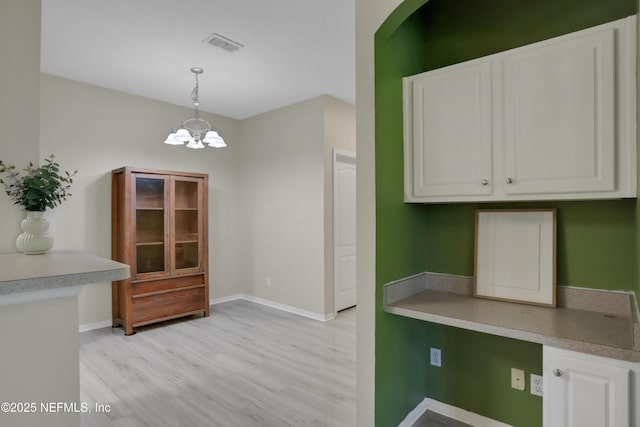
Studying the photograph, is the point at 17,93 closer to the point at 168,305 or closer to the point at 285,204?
the point at 168,305

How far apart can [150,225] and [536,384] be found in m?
3.89

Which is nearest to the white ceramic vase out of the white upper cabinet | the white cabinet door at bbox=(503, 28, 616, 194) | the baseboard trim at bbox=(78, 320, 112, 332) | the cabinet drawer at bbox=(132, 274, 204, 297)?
the white upper cabinet

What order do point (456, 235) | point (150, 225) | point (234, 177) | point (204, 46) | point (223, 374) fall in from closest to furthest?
point (456, 235) < point (223, 374) < point (204, 46) < point (150, 225) < point (234, 177)

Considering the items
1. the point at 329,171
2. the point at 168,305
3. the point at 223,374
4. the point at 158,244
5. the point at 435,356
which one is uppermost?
the point at 329,171

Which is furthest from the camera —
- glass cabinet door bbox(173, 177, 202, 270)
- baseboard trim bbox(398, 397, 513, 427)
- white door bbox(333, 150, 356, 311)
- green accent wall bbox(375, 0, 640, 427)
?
white door bbox(333, 150, 356, 311)

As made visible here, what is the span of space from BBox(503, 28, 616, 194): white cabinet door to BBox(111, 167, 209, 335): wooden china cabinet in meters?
3.60

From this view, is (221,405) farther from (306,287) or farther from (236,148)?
(236,148)

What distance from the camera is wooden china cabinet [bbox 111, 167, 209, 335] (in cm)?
381

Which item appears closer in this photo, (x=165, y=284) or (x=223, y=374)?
(x=223, y=374)

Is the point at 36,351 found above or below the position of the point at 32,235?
below

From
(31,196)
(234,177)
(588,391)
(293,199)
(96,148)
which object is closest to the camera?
(588,391)

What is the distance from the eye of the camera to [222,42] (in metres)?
2.91

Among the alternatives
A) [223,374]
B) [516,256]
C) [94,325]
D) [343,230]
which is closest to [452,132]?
[516,256]

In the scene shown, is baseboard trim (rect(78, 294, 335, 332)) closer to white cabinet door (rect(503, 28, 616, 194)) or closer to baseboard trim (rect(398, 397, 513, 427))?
baseboard trim (rect(398, 397, 513, 427))
